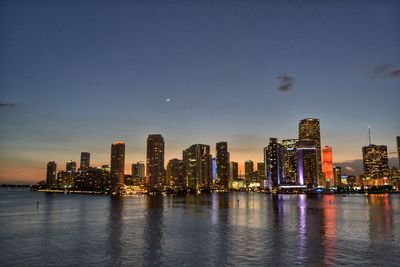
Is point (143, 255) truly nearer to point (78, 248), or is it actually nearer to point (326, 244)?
point (78, 248)

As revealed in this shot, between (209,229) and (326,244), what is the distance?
21.0m

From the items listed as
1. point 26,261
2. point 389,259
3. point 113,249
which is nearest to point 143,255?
point 113,249

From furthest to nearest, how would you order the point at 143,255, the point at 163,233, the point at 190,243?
the point at 163,233 → the point at 190,243 → the point at 143,255

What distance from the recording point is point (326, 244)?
43.8 meters

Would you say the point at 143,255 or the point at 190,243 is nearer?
the point at 143,255

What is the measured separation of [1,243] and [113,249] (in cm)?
1678

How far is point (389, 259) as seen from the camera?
117ft

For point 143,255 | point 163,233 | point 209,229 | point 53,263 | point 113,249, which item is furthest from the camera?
point 209,229

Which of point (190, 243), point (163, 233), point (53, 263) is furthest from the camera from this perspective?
point (163, 233)

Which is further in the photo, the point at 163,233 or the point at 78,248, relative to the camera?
the point at 163,233

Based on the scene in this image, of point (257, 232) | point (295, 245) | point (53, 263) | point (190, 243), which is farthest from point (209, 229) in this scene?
point (53, 263)

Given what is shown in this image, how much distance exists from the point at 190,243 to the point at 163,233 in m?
10.3

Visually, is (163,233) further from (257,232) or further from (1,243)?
(1,243)

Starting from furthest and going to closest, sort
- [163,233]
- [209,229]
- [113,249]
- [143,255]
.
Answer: [209,229], [163,233], [113,249], [143,255]
